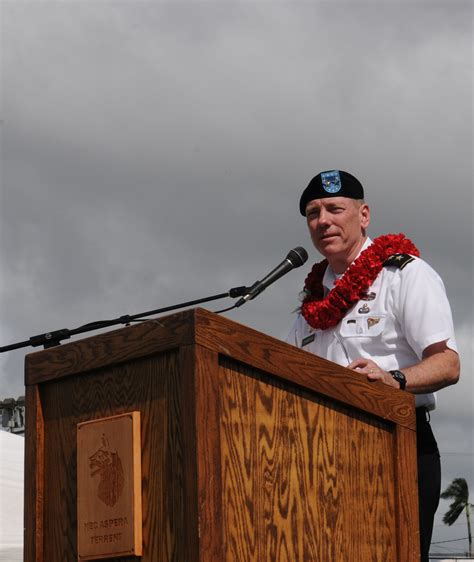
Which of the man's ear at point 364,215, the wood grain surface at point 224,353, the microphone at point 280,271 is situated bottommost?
the wood grain surface at point 224,353

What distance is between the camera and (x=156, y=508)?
10.1 ft

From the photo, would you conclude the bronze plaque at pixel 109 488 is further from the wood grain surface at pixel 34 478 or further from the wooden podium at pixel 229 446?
the wood grain surface at pixel 34 478

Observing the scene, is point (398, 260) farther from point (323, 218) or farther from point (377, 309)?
point (323, 218)

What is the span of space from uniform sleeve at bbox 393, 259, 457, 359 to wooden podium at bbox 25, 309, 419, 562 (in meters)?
0.54

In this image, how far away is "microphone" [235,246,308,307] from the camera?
4438 millimetres

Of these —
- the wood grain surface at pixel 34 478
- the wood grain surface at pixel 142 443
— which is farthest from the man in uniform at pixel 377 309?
the wood grain surface at pixel 34 478

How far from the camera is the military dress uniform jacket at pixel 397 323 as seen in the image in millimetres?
4246

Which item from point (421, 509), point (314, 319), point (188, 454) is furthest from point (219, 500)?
point (314, 319)

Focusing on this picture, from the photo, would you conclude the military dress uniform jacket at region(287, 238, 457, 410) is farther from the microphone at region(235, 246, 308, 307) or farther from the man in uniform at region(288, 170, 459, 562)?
the microphone at region(235, 246, 308, 307)

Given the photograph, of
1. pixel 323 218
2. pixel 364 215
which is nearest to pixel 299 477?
→ pixel 323 218

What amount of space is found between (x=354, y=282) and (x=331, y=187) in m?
0.41

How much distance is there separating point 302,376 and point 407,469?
1.81 feet

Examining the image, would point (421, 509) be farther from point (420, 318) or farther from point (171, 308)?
point (171, 308)

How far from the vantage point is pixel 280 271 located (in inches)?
178
